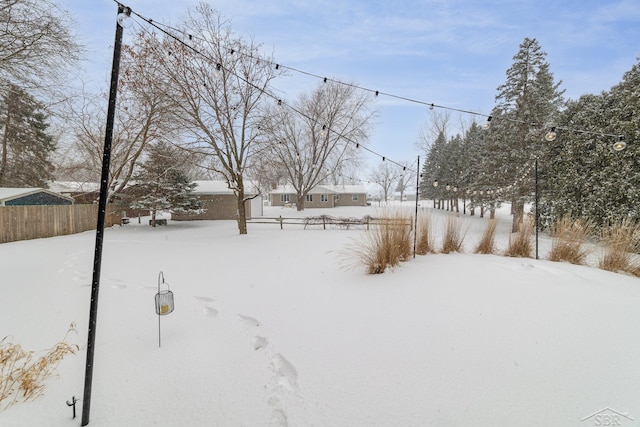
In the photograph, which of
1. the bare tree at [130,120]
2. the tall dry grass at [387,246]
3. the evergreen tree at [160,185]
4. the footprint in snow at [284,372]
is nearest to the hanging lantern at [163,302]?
the footprint in snow at [284,372]

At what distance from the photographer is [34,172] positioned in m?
15.6

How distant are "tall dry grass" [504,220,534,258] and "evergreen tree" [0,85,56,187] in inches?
789

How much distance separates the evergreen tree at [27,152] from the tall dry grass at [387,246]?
58.6 feet

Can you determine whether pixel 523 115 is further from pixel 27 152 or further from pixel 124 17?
pixel 27 152

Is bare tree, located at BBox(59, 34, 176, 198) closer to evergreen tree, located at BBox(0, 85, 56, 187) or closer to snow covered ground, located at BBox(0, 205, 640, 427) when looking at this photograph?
evergreen tree, located at BBox(0, 85, 56, 187)

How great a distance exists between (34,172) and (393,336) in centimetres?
2176

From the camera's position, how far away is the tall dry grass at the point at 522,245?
209 inches

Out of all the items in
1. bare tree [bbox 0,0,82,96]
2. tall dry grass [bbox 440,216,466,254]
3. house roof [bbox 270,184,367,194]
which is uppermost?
bare tree [bbox 0,0,82,96]

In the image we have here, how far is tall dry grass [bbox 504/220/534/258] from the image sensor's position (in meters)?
5.32

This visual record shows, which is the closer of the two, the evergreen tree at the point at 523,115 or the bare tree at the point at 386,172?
the evergreen tree at the point at 523,115

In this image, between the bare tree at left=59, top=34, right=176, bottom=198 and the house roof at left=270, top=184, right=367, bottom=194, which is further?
the house roof at left=270, top=184, right=367, bottom=194

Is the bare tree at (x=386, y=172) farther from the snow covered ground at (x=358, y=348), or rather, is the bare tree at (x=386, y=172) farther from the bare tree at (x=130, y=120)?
the snow covered ground at (x=358, y=348)

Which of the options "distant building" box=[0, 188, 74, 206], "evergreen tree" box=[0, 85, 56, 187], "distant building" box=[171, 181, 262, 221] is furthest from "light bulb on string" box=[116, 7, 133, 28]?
"evergreen tree" box=[0, 85, 56, 187]

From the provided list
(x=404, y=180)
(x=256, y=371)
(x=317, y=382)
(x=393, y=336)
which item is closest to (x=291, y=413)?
(x=317, y=382)
